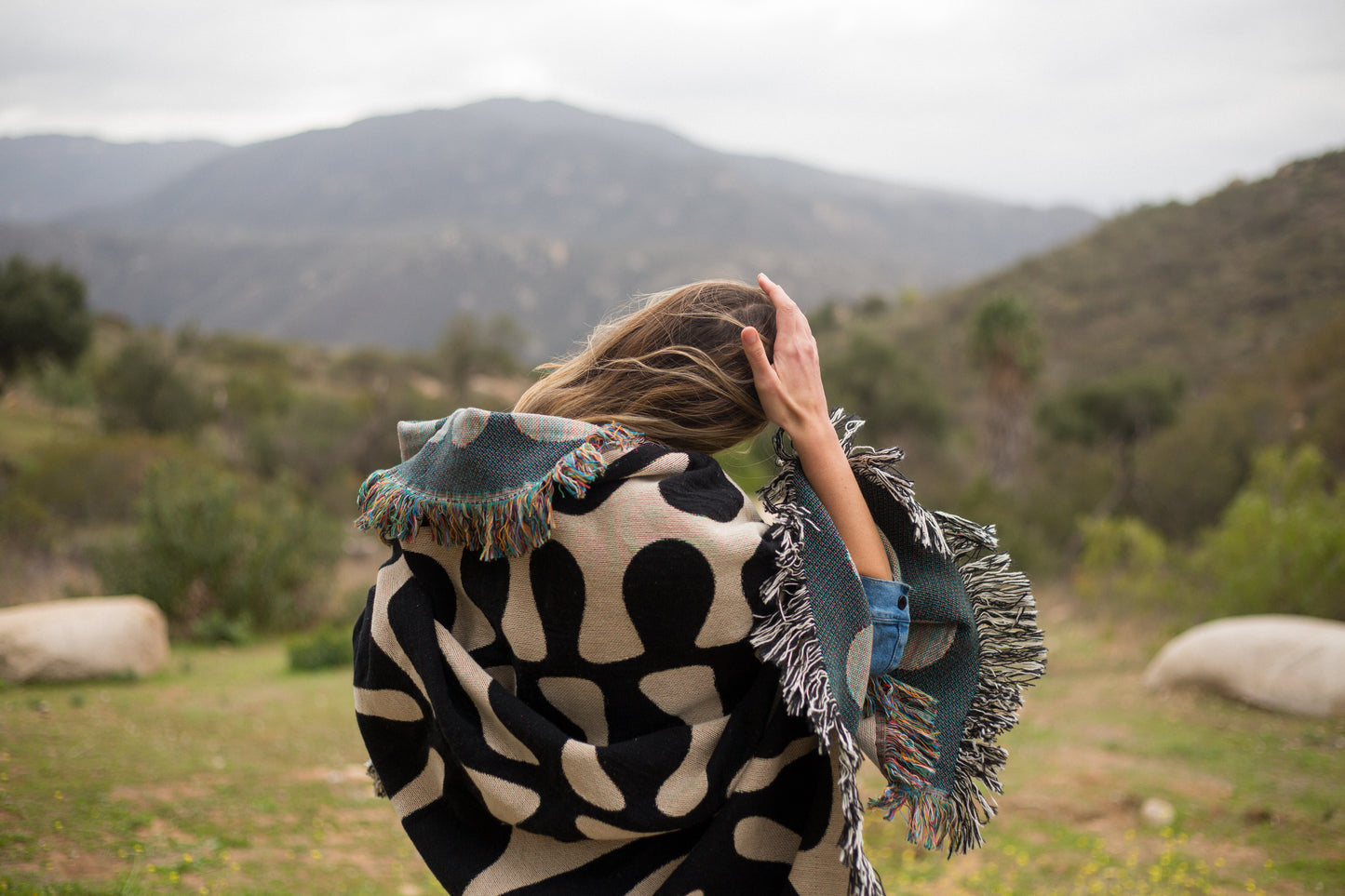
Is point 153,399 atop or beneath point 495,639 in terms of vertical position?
beneath

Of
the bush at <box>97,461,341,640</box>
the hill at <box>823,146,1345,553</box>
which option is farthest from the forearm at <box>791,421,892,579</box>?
the hill at <box>823,146,1345,553</box>

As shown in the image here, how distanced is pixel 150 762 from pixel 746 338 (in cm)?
433

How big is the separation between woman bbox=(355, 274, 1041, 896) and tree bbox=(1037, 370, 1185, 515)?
845 inches

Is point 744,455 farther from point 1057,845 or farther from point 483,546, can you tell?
point 1057,845

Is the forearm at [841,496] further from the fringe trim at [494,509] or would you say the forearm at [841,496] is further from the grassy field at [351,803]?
the grassy field at [351,803]

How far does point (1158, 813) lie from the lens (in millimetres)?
4695

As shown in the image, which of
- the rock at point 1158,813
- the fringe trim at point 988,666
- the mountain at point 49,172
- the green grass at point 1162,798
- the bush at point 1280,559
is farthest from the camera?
the mountain at point 49,172

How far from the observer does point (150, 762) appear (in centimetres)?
443

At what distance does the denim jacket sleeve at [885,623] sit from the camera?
1.75 m

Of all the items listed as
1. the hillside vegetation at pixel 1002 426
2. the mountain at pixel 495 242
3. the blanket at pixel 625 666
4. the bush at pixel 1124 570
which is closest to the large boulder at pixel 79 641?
the hillside vegetation at pixel 1002 426

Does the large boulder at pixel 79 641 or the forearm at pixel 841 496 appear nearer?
the forearm at pixel 841 496

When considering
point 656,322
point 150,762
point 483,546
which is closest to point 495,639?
point 483,546

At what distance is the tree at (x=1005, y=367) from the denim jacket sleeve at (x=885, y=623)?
1891 cm

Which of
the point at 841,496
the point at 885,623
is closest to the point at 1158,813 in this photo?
the point at 885,623
